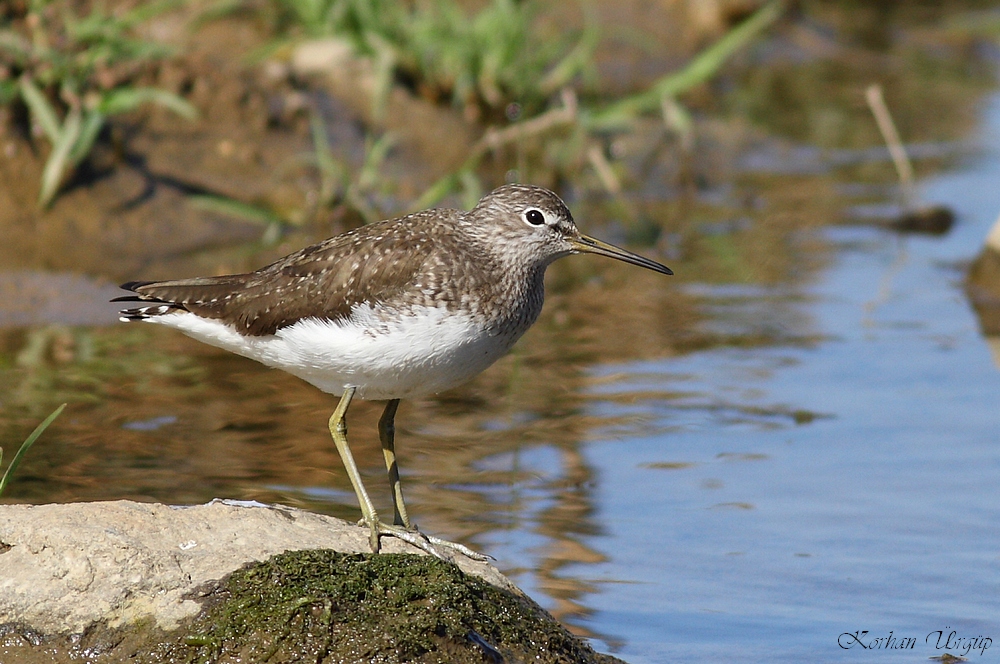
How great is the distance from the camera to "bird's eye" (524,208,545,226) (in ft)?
22.9

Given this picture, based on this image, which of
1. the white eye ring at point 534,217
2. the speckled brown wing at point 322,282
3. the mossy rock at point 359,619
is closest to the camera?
the mossy rock at point 359,619

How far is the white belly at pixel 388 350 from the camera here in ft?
20.5

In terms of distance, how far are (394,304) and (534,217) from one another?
1.03m

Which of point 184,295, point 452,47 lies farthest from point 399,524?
point 452,47

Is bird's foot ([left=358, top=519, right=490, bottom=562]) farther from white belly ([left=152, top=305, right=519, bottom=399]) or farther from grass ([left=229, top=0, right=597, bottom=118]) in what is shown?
grass ([left=229, top=0, right=597, bottom=118])

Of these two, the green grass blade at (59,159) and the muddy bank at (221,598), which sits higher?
the green grass blade at (59,159)

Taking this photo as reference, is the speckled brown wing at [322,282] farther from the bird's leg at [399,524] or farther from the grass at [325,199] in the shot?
the grass at [325,199]

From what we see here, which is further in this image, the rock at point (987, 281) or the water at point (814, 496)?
the rock at point (987, 281)

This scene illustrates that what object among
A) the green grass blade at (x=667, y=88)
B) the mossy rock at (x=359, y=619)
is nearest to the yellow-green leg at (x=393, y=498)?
the mossy rock at (x=359, y=619)

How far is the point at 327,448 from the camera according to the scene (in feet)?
28.6

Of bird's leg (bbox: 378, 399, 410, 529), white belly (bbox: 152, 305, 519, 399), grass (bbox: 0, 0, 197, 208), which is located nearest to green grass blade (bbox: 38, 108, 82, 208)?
grass (bbox: 0, 0, 197, 208)

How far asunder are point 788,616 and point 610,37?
1220cm

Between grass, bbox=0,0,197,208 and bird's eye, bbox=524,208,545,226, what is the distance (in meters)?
5.63

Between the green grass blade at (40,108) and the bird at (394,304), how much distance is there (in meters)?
4.75
